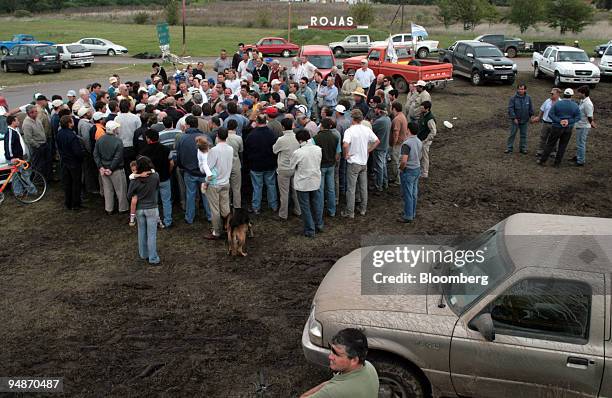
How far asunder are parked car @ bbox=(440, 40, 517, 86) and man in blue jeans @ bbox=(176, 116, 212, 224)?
55.6 feet

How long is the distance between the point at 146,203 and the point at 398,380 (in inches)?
184

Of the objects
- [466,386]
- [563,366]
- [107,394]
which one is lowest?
[107,394]

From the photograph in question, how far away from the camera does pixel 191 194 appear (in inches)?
366

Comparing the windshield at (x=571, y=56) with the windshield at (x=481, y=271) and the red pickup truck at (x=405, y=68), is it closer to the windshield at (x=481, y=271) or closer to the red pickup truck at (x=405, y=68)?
the red pickup truck at (x=405, y=68)

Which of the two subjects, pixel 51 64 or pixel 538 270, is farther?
pixel 51 64

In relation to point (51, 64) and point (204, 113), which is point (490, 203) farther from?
point (51, 64)

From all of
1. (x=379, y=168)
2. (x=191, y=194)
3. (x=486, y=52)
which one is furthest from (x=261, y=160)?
(x=486, y=52)

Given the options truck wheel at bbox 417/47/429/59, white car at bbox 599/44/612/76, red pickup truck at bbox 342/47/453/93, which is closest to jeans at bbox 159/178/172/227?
red pickup truck at bbox 342/47/453/93

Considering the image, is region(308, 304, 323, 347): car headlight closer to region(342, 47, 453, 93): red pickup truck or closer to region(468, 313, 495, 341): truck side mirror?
region(468, 313, 495, 341): truck side mirror

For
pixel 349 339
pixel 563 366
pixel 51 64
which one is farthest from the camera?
pixel 51 64

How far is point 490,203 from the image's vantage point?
33.6 feet

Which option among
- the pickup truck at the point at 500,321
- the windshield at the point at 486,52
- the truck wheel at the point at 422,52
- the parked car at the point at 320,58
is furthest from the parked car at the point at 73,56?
the pickup truck at the point at 500,321

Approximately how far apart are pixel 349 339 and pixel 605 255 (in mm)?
2480

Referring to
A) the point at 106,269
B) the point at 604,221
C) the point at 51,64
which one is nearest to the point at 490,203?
→ the point at 604,221
